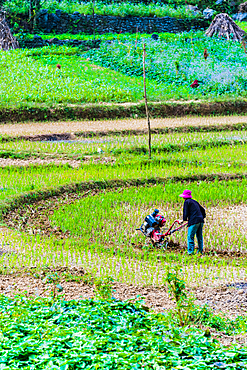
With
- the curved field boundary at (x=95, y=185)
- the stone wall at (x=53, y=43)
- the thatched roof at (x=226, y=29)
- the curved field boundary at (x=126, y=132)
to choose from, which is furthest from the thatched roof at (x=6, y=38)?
the curved field boundary at (x=95, y=185)

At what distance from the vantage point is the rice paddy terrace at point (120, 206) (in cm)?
614

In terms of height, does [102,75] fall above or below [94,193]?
above

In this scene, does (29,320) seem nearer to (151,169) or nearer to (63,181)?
(63,181)

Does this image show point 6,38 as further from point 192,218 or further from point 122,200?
point 192,218

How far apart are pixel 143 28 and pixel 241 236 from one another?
1047 inches

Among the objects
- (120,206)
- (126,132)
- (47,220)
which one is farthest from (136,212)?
(126,132)

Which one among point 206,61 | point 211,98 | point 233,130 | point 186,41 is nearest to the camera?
point 233,130

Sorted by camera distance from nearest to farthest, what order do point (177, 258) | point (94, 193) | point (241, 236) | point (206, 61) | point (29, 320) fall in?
point (29, 320) → point (177, 258) → point (241, 236) → point (94, 193) → point (206, 61)

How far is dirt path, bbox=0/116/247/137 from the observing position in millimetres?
15281

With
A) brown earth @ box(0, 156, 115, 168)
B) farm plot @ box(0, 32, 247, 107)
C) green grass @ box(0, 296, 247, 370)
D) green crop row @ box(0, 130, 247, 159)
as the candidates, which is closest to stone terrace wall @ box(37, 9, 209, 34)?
farm plot @ box(0, 32, 247, 107)

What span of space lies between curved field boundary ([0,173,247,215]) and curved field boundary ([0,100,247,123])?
6725mm

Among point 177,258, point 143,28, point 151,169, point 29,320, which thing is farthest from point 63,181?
point 143,28

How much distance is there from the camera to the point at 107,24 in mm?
31344

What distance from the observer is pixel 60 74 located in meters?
21.7
